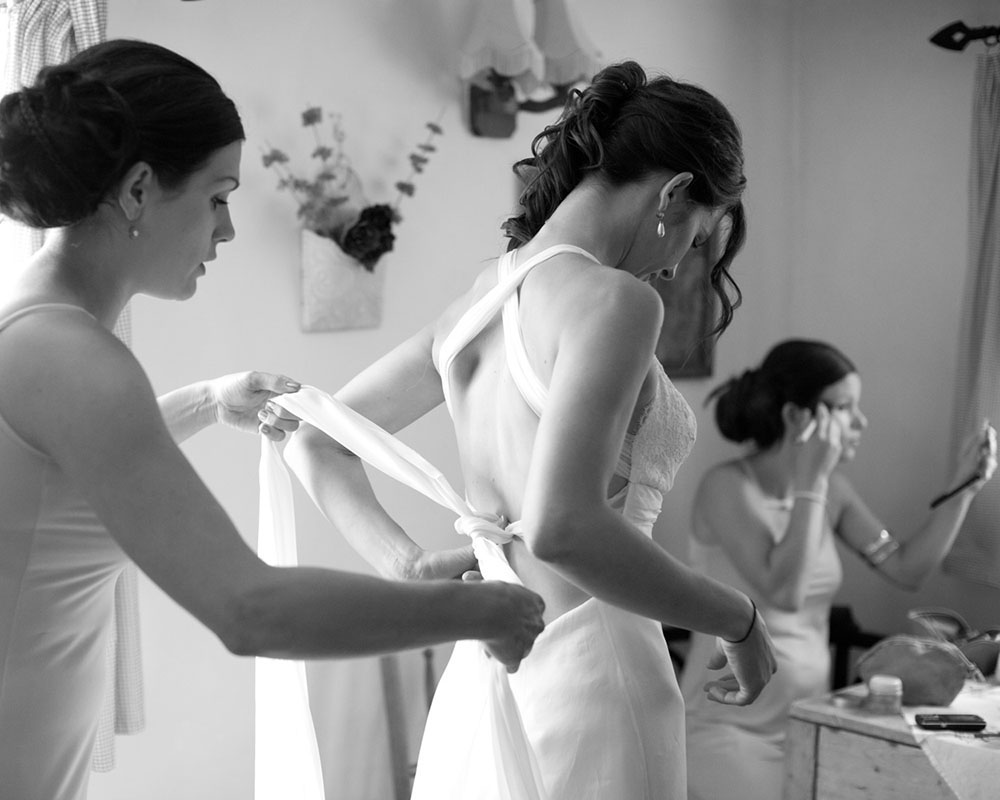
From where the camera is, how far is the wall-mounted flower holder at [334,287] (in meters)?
2.72

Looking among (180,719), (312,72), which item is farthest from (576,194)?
(180,719)

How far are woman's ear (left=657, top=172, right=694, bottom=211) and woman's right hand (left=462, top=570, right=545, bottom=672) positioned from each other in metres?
0.51

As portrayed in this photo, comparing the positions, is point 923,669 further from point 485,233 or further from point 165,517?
point 165,517

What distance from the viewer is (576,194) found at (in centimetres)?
136

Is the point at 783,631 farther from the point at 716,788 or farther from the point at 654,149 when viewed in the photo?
the point at 654,149

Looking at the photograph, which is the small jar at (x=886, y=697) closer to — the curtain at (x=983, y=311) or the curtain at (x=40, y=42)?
the curtain at (x=983, y=311)

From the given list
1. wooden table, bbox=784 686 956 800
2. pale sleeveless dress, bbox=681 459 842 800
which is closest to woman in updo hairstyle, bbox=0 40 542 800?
wooden table, bbox=784 686 956 800

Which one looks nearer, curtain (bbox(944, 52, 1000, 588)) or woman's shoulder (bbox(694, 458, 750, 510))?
woman's shoulder (bbox(694, 458, 750, 510))

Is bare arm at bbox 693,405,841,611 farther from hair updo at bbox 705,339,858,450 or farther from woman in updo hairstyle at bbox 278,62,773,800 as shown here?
woman in updo hairstyle at bbox 278,62,773,800

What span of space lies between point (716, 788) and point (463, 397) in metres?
1.68

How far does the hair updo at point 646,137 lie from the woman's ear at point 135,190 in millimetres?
549

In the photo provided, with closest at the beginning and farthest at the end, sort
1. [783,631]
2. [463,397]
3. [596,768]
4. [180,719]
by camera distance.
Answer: [596,768] → [463,397] → [180,719] → [783,631]

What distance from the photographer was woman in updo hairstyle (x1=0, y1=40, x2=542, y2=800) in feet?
2.84

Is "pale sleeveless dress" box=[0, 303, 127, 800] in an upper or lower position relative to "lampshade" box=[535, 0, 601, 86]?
lower
